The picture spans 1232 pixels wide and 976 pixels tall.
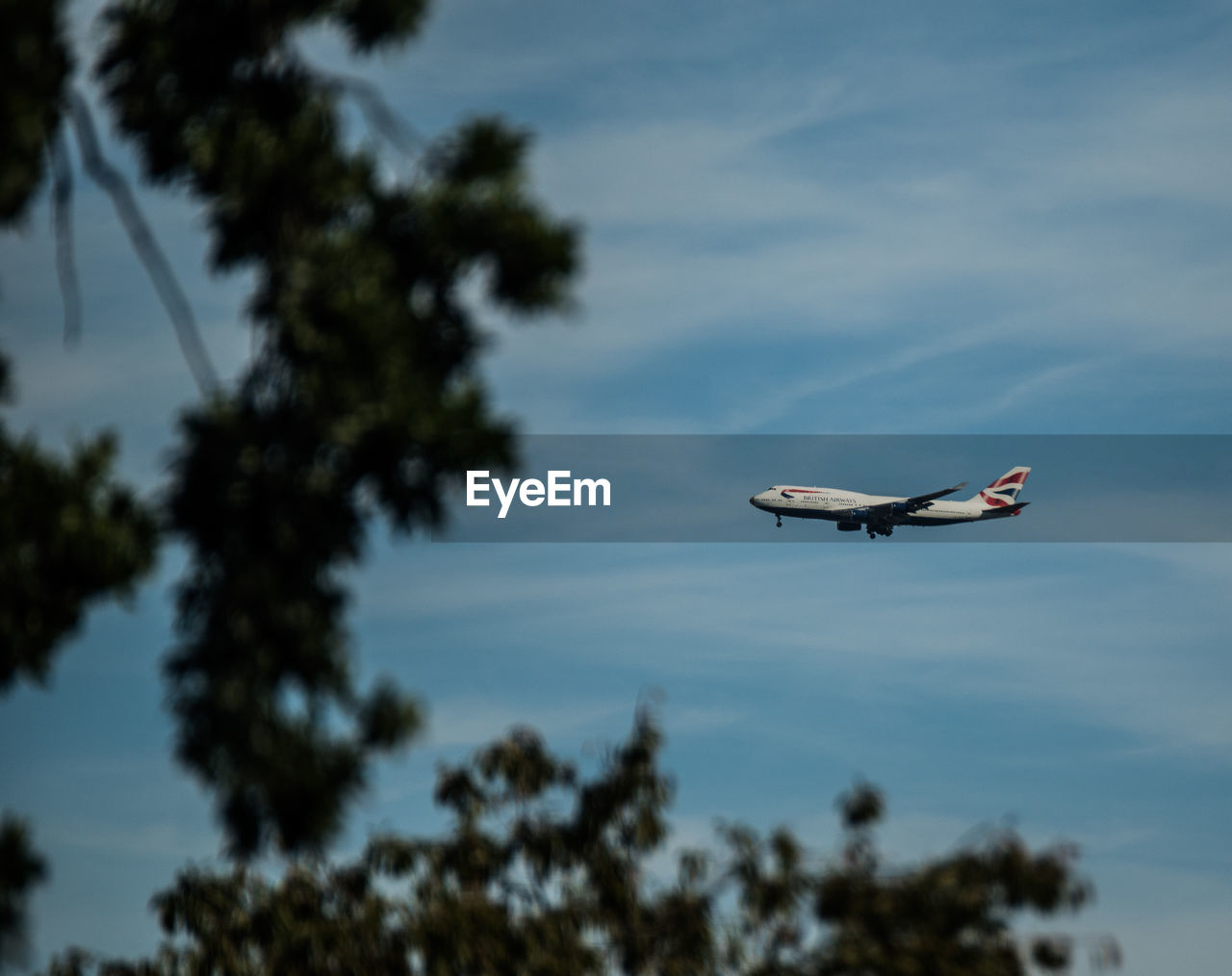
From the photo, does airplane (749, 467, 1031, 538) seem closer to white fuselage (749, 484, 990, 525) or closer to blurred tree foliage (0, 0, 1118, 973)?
white fuselage (749, 484, 990, 525)

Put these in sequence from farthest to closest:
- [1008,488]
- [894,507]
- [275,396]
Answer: [1008,488] < [894,507] < [275,396]

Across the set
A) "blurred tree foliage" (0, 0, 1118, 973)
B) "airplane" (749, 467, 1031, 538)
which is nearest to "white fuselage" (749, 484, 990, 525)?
"airplane" (749, 467, 1031, 538)

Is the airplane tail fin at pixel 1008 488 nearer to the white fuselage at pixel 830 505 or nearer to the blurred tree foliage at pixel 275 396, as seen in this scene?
the white fuselage at pixel 830 505

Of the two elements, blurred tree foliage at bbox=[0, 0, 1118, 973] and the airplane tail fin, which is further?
the airplane tail fin

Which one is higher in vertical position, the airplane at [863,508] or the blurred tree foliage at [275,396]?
the airplane at [863,508]

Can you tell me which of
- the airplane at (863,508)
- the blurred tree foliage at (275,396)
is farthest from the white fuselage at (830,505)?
the blurred tree foliage at (275,396)

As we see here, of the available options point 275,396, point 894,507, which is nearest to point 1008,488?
point 894,507

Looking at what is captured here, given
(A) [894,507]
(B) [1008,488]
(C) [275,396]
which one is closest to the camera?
(C) [275,396]

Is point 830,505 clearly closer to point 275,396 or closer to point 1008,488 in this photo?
point 1008,488

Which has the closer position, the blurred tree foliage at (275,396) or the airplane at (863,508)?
the blurred tree foliage at (275,396)
